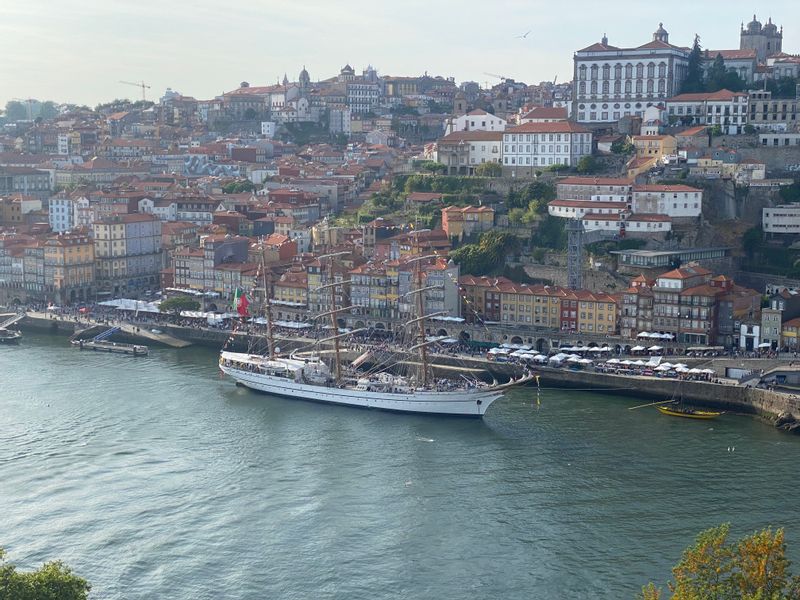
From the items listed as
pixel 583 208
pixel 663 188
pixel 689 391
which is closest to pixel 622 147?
pixel 583 208

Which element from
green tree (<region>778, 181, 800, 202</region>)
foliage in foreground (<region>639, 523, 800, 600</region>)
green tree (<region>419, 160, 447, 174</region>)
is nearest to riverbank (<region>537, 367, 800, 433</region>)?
green tree (<region>778, 181, 800, 202</region>)

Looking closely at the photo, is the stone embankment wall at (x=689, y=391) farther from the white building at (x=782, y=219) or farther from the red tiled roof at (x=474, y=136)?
the red tiled roof at (x=474, y=136)

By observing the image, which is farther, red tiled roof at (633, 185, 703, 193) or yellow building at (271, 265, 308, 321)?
yellow building at (271, 265, 308, 321)

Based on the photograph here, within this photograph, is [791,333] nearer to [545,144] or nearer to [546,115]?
[545,144]

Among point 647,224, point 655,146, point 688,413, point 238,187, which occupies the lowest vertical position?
point 688,413

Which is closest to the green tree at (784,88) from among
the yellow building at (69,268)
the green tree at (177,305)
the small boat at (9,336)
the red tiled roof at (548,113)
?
the red tiled roof at (548,113)

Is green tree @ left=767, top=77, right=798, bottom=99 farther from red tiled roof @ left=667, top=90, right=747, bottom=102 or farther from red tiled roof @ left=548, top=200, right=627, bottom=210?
red tiled roof @ left=548, top=200, right=627, bottom=210

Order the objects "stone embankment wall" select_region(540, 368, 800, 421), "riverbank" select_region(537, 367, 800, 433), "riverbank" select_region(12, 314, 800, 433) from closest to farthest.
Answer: "riverbank" select_region(537, 367, 800, 433) < "riverbank" select_region(12, 314, 800, 433) < "stone embankment wall" select_region(540, 368, 800, 421)
